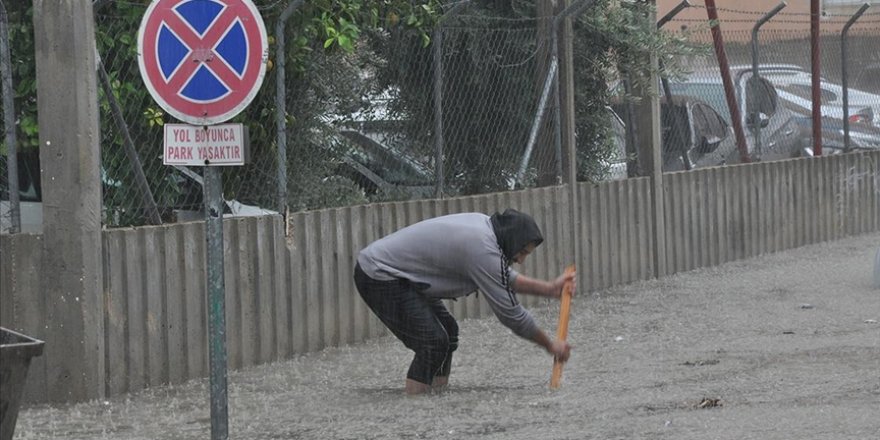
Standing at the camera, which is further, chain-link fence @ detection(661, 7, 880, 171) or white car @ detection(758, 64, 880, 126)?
white car @ detection(758, 64, 880, 126)

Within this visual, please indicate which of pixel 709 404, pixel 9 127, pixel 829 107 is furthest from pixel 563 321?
pixel 829 107

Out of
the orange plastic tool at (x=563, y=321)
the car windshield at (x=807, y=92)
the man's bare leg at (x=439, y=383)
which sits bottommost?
the man's bare leg at (x=439, y=383)

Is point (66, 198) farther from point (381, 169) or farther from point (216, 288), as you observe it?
point (381, 169)

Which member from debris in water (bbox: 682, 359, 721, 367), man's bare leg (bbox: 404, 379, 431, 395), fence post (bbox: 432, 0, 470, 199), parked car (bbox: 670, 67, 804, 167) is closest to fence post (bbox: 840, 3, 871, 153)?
parked car (bbox: 670, 67, 804, 167)

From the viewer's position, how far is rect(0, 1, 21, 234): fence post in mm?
9234

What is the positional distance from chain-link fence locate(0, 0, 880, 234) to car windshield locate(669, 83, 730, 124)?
0.07ft

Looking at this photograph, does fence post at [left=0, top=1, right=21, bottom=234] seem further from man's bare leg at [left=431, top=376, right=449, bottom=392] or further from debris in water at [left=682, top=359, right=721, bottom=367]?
debris in water at [left=682, top=359, right=721, bottom=367]

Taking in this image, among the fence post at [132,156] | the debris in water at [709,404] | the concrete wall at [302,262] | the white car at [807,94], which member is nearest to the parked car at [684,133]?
the concrete wall at [302,262]

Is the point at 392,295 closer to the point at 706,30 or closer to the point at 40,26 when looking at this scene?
the point at 40,26

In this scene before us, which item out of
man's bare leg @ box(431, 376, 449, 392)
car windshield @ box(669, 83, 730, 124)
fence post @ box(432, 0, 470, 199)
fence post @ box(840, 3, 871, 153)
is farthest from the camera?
fence post @ box(840, 3, 871, 153)

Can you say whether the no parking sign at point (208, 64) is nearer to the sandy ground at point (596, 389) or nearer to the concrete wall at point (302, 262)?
the sandy ground at point (596, 389)

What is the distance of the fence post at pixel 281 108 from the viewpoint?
35.3 feet

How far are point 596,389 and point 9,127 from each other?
3640mm

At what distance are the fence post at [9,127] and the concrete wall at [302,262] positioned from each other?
0.88ft
